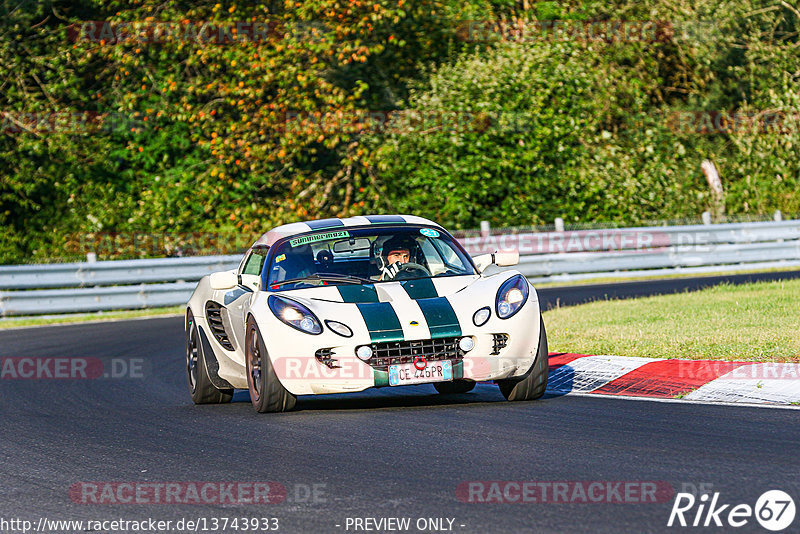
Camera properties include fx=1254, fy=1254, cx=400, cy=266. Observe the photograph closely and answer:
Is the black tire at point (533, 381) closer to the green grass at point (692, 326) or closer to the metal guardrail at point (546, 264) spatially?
the green grass at point (692, 326)

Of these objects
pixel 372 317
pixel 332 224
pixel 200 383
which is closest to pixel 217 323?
pixel 200 383

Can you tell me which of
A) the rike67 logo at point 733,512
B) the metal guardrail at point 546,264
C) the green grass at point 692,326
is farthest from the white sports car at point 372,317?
the metal guardrail at point 546,264

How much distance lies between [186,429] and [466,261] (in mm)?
2503

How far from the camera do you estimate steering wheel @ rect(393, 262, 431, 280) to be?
368 inches

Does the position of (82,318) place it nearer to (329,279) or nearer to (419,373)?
(329,279)

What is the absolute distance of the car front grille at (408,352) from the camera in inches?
326

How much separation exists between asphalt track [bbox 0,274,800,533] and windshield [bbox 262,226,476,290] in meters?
0.96

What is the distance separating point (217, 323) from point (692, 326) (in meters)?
4.97

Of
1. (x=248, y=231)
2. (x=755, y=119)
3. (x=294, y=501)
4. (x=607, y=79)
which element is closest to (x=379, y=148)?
(x=248, y=231)

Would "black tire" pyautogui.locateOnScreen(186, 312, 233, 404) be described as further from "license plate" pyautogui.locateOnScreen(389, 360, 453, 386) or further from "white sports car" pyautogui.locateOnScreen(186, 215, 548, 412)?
"license plate" pyautogui.locateOnScreen(389, 360, 453, 386)

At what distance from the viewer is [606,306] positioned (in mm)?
16500

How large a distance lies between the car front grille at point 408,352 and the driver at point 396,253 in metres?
1.19

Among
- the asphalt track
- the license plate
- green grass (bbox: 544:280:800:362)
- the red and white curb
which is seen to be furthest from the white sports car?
green grass (bbox: 544:280:800:362)

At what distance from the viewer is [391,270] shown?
31.0 feet
